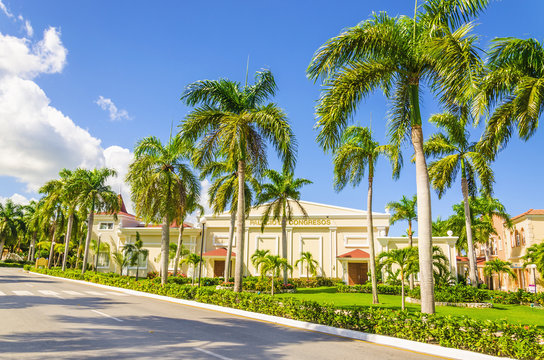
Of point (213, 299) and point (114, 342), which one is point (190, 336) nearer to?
point (114, 342)

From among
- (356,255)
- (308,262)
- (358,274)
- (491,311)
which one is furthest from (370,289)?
(491,311)

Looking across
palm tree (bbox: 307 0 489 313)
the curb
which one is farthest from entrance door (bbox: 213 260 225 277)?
palm tree (bbox: 307 0 489 313)

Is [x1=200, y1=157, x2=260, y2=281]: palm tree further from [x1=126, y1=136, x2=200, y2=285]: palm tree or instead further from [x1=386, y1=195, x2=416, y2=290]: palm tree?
[x1=386, y1=195, x2=416, y2=290]: palm tree

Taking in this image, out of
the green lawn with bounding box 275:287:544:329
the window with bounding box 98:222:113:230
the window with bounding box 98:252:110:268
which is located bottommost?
the green lawn with bounding box 275:287:544:329

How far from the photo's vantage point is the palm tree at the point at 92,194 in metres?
35.9

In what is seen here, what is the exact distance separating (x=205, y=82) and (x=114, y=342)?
11878 mm

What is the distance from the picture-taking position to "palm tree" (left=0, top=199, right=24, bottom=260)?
62719 millimetres

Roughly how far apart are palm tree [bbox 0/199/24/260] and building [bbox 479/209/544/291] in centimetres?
7125

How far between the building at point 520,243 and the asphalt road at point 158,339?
28373mm

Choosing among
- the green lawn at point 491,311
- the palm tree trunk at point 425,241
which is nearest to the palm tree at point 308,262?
the green lawn at point 491,311

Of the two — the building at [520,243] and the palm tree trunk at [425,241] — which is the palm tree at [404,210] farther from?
the palm tree trunk at [425,241]

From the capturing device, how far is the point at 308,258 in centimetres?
3631

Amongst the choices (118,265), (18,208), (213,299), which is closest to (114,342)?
(213,299)

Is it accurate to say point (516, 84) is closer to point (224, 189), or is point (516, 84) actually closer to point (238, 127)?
point (238, 127)
